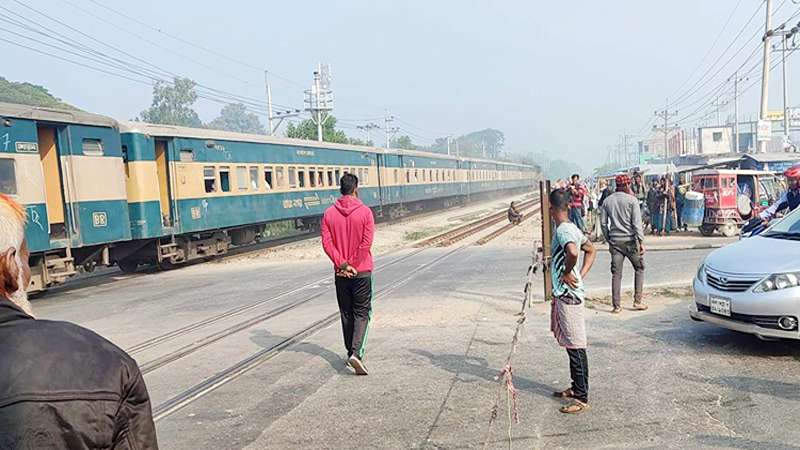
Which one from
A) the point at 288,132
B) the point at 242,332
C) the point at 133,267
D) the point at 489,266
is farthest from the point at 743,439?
the point at 288,132

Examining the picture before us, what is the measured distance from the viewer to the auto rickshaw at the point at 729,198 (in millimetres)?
16312

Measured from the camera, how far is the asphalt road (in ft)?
13.7

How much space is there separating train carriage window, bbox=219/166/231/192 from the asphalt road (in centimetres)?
731

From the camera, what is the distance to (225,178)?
16844 millimetres

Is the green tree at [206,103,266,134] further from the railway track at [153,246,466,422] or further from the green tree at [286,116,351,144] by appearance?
the railway track at [153,246,466,422]

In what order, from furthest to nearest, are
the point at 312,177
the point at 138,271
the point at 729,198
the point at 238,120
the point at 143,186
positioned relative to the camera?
the point at 238,120 → the point at 312,177 → the point at 729,198 → the point at 138,271 → the point at 143,186

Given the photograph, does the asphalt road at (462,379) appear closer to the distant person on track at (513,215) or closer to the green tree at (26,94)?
the distant person on track at (513,215)

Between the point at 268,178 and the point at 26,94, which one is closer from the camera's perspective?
the point at 268,178

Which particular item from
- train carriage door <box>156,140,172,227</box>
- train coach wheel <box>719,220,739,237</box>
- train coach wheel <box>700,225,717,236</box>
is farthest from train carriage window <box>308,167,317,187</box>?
train coach wheel <box>719,220,739,237</box>

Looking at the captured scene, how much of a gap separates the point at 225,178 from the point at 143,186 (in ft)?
10.6

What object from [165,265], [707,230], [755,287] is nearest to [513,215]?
[707,230]

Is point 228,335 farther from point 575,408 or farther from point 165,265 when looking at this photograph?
point 165,265

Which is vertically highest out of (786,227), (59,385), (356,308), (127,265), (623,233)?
(59,385)

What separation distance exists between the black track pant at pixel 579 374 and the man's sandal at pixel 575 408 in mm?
54
